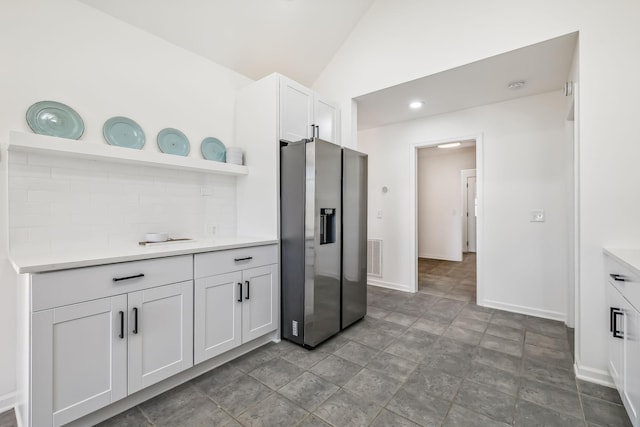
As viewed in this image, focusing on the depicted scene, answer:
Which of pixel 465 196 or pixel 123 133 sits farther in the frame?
pixel 465 196

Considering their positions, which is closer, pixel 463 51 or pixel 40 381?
pixel 40 381

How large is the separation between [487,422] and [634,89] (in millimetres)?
2273

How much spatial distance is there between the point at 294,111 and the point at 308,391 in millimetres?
2260

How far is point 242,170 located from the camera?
273 centimetres

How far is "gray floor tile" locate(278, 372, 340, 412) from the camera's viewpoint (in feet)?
5.76

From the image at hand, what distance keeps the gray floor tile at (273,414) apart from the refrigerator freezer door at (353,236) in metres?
1.11

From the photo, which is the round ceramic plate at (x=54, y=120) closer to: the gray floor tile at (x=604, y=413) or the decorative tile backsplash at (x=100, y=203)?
the decorative tile backsplash at (x=100, y=203)

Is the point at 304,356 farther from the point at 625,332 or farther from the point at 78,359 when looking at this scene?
the point at 625,332

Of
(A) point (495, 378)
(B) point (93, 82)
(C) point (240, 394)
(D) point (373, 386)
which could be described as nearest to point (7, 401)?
(C) point (240, 394)

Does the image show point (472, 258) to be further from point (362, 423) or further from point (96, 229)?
point (96, 229)

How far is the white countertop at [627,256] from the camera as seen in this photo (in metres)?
1.38

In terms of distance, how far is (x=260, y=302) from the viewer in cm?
239

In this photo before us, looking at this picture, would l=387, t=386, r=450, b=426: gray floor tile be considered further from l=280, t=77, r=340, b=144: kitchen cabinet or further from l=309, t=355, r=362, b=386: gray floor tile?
l=280, t=77, r=340, b=144: kitchen cabinet

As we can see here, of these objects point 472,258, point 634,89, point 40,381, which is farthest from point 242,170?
point 472,258
